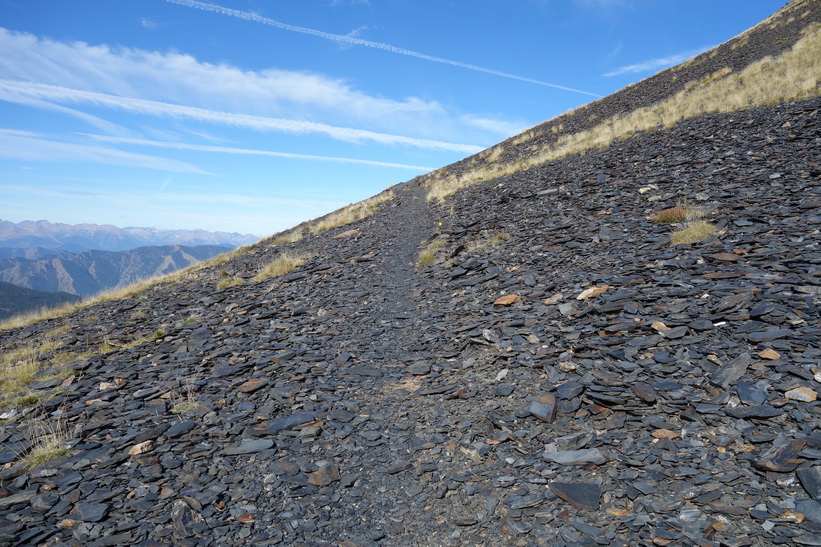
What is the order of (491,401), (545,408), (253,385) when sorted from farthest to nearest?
(253,385), (491,401), (545,408)

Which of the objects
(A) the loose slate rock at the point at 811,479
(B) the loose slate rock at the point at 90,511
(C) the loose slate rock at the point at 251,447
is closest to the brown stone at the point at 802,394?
(A) the loose slate rock at the point at 811,479

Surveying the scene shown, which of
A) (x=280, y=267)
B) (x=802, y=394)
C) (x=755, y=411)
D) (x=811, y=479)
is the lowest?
(x=811, y=479)

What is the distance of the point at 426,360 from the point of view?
9.51 metres

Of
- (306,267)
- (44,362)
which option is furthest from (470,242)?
(44,362)

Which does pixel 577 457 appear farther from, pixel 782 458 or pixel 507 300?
pixel 507 300

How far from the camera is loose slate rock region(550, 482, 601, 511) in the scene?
15.5ft

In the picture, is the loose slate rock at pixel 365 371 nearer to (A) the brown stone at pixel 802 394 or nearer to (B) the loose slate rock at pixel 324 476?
(B) the loose slate rock at pixel 324 476

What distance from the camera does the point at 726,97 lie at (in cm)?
2527

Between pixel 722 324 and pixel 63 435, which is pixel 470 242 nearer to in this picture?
pixel 722 324

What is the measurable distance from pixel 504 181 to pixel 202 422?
23.3 meters

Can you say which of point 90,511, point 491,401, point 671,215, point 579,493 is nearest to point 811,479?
point 579,493

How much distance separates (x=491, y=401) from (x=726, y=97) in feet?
93.4

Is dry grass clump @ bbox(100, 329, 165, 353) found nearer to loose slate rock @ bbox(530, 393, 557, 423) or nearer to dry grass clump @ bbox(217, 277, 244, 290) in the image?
dry grass clump @ bbox(217, 277, 244, 290)

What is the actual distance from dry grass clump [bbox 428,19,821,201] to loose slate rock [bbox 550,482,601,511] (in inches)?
974
